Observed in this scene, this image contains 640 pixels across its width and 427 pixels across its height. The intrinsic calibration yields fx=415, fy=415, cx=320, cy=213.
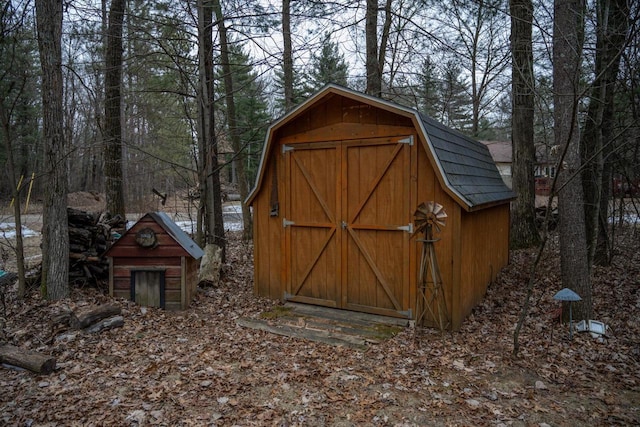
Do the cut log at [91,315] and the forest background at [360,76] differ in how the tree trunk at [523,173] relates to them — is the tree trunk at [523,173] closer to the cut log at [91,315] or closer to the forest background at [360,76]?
the forest background at [360,76]

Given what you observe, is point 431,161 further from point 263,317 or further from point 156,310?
point 156,310

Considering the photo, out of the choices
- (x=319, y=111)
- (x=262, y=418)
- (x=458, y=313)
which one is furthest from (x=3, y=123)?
(x=458, y=313)

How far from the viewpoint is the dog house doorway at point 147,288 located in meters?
5.93

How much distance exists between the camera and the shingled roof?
4.98 metres

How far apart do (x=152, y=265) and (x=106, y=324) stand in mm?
1110

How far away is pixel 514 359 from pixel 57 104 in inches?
252

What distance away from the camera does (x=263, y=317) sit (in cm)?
578

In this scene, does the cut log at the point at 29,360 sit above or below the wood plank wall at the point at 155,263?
below

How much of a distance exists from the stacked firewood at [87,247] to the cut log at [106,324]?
137cm

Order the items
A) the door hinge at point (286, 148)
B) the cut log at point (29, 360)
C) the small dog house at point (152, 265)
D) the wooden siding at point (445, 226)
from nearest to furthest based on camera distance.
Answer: the cut log at point (29, 360) → the wooden siding at point (445, 226) → the small dog house at point (152, 265) → the door hinge at point (286, 148)

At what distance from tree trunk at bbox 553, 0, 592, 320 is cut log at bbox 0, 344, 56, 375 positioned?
5729 mm

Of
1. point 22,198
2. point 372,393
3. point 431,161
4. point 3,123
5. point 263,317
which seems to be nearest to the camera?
point 372,393

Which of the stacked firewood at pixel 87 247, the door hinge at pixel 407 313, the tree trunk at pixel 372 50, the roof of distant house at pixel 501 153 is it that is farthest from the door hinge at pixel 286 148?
the roof of distant house at pixel 501 153

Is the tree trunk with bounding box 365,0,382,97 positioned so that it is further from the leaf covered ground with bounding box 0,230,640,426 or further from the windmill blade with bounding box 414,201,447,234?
the leaf covered ground with bounding box 0,230,640,426
